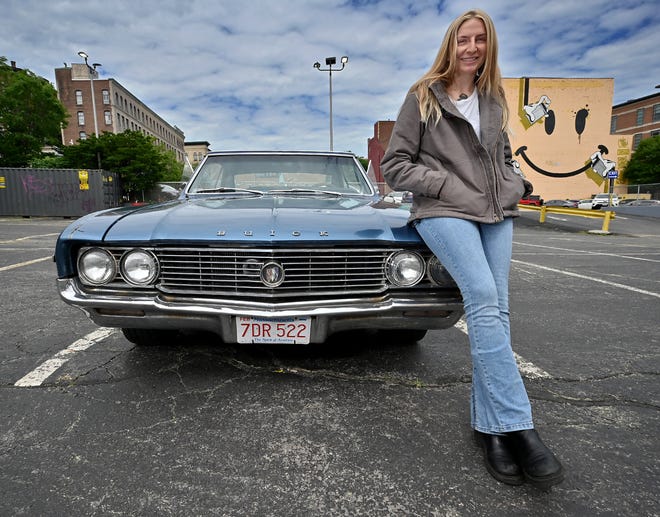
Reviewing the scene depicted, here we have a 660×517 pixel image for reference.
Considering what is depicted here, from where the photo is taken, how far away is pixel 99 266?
225cm

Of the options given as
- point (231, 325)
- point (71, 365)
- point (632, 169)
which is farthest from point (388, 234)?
point (632, 169)

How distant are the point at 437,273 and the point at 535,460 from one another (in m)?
0.97

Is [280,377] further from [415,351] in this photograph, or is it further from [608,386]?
[608,386]

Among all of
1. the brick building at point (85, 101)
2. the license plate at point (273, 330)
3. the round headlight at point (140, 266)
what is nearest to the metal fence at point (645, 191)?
the license plate at point (273, 330)

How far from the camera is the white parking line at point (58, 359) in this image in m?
2.48

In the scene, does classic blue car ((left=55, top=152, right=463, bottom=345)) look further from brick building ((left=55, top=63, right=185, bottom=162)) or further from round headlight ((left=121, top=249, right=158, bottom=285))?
brick building ((left=55, top=63, right=185, bottom=162))

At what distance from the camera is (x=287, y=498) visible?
5.14 ft

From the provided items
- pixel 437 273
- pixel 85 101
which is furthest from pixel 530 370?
pixel 85 101

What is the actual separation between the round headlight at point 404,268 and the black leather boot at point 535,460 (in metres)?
0.86

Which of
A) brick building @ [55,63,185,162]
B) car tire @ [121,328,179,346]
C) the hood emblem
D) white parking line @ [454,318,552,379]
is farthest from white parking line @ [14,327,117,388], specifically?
brick building @ [55,63,185,162]

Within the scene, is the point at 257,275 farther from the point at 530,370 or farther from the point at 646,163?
the point at 646,163

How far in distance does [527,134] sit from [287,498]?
4121 cm

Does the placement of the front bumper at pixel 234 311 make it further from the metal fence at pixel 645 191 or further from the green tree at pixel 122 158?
the metal fence at pixel 645 191

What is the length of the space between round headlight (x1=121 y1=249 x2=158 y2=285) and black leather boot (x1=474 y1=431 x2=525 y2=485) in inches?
69.5
